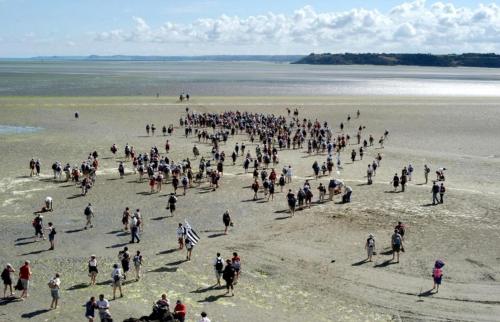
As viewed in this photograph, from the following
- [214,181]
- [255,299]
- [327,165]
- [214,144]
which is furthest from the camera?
[214,144]

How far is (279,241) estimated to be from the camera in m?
21.7

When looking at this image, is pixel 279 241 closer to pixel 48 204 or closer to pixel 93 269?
pixel 93 269

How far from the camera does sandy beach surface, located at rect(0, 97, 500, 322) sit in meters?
16.2

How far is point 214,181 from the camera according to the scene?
2989 centimetres

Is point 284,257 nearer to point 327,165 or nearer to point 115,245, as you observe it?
point 115,245

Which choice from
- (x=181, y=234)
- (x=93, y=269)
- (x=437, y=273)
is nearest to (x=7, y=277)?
(x=93, y=269)

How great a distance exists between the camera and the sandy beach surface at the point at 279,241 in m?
16.2

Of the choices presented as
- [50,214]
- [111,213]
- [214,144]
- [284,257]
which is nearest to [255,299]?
[284,257]

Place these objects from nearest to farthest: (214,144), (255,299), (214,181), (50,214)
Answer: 1. (255,299)
2. (50,214)
3. (214,181)
4. (214,144)

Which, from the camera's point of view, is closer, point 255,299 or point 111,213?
point 255,299

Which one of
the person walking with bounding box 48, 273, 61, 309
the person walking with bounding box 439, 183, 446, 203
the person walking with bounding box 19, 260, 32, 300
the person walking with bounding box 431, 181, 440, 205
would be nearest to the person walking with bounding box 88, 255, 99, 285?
the person walking with bounding box 48, 273, 61, 309

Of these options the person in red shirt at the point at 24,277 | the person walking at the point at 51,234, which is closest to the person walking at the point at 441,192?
the person walking at the point at 51,234

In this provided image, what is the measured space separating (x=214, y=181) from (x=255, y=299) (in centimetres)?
1375

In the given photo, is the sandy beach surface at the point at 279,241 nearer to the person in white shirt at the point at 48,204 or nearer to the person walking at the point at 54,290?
the person walking at the point at 54,290
